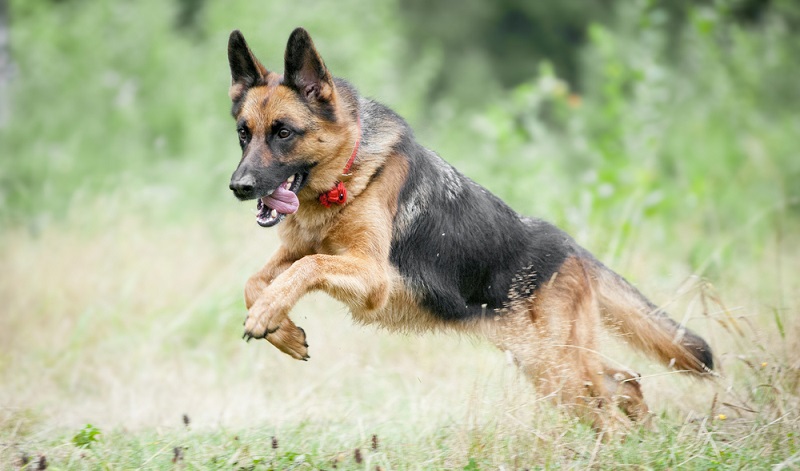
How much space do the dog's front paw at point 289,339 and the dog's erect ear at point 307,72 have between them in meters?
Answer: 1.37

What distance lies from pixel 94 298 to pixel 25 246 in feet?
4.44

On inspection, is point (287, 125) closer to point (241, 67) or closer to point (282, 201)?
point (282, 201)

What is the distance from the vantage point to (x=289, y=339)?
469cm

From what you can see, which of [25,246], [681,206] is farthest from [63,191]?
[681,206]

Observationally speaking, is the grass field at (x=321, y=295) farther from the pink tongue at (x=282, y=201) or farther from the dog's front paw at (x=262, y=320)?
the pink tongue at (x=282, y=201)

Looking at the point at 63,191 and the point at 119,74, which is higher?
the point at 119,74

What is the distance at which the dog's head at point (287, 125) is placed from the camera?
4.68 meters

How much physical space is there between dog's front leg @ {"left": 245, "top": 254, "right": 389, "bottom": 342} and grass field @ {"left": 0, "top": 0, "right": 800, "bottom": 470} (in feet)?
2.47

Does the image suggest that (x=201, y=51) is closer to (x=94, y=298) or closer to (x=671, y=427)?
(x=94, y=298)

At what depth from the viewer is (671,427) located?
15.5ft

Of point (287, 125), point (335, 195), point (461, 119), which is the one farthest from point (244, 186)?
point (461, 119)

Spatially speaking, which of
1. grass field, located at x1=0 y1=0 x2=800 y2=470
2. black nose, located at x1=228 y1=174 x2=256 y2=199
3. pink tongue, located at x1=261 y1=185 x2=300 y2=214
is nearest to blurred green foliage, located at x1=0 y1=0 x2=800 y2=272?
grass field, located at x1=0 y1=0 x2=800 y2=470

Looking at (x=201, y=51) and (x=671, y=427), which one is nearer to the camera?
(x=671, y=427)

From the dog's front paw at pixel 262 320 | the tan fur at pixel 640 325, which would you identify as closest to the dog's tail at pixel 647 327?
the tan fur at pixel 640 325
